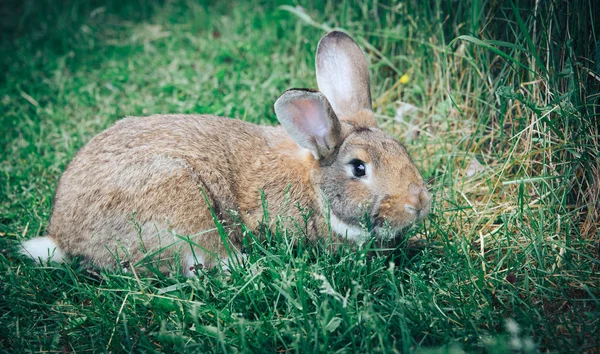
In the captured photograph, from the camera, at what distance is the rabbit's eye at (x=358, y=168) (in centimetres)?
378

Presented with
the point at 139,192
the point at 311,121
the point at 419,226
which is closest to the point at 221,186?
the point at 139,192

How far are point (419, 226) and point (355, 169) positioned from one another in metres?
0.63

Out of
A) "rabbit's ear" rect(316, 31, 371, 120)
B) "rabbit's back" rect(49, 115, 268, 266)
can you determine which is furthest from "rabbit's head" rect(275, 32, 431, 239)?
"rabbit's back" rect(49, 115, 268, 266)

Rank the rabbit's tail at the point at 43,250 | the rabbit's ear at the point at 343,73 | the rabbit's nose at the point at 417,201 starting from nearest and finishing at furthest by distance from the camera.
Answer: the rabbit's nose at the point at 417,201 < the rabbit's tail at the point at 43,250 < the rabbit's ear at the point at 343,73

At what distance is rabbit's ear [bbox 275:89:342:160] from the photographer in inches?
141

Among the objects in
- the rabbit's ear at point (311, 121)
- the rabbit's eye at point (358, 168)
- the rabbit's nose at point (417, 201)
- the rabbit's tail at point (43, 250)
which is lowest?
the rabbit's tail at point (43, 250)

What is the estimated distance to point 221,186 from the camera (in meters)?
3.89

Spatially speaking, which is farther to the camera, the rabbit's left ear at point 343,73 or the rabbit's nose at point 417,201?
the rabbit's left ear at point 343,73

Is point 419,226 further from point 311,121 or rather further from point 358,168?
point 311,121

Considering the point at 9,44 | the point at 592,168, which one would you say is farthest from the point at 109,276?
the point at 9,44

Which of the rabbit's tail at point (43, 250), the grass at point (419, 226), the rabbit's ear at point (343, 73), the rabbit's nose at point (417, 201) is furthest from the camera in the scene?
the rabbit's ear at point (343, 73)

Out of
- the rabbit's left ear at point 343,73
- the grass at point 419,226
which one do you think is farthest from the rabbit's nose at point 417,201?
the rabbit's left ear at point 343,73

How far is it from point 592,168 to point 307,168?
1.92 meters

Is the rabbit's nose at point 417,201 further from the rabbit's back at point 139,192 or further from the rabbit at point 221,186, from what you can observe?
the rabbit's back at point 139,192
